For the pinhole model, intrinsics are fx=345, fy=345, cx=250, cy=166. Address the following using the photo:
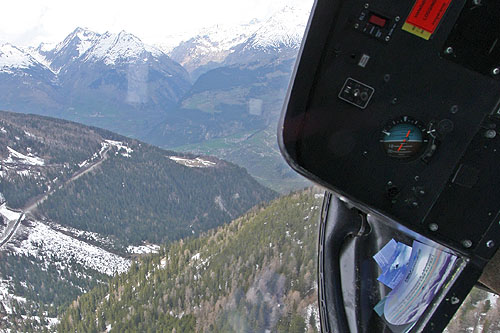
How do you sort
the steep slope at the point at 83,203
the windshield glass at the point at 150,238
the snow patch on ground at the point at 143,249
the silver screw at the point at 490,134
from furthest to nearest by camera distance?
the snow patch on ground at the point at 143,249 < the steep slope at the point at 83,203 < the windshield glass at the point at 150,238 < the silver screw at the point at 490,134

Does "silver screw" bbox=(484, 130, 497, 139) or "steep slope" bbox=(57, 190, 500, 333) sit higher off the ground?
"silver screw" bbox=(484, 130, 497, 139)

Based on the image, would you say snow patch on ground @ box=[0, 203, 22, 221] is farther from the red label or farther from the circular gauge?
the red label

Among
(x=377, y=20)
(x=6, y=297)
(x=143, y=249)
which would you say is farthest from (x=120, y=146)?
(x=377, y=20)

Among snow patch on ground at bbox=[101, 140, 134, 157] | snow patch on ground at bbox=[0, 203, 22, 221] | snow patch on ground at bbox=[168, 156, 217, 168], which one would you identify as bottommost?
snow patch on ground at bbox=[0, 203, 22, 221]

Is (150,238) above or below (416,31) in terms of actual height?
below

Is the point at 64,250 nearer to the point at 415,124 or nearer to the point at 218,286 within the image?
the point at 218,286

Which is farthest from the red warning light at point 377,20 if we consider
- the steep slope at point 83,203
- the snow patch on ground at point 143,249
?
the snow patch on ground at point 143,249

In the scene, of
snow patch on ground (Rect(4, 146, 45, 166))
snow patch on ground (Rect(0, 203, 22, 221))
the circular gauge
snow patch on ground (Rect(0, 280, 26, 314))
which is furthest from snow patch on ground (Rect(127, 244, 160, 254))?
the circular gauge

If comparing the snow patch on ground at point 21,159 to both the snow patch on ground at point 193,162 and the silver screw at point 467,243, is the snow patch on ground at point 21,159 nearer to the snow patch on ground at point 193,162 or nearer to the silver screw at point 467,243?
the snow patch on ground at point 193,162
